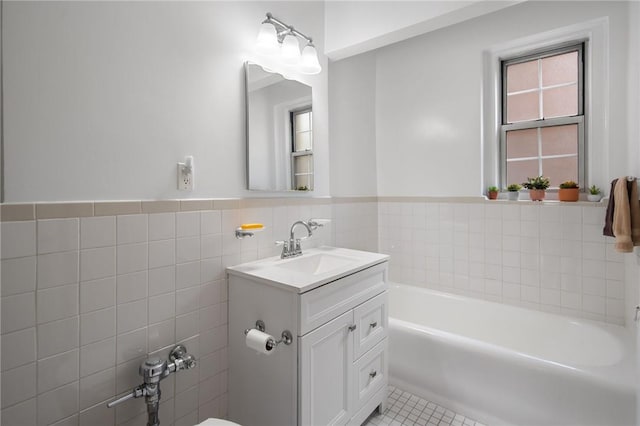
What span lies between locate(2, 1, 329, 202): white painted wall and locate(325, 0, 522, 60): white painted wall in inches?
24.7

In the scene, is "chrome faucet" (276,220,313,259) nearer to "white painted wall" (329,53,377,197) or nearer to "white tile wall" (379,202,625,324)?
"white painted wall" (329,53,377,197)

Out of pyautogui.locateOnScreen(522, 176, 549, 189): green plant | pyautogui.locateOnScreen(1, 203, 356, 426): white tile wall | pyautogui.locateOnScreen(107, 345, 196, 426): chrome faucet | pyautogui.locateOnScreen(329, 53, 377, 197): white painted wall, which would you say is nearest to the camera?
pyautogui.locateOnScreen(1, 203, 356, 426): white tile wall

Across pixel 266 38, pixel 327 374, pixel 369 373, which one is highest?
pixel 266 38

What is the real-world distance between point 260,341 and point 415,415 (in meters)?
1.15

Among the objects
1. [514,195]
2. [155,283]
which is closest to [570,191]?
[514,195]

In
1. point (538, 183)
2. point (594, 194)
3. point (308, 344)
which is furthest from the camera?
point (538, 183)

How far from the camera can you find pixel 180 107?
1.38 meters

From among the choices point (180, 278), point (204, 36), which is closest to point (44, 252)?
point (180, 278)

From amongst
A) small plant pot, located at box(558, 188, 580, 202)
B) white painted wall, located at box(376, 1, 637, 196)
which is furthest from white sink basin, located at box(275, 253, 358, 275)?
small plant pot, located at box(558, 188, 580, 202)

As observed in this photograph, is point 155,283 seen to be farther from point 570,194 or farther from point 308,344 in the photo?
point 570,194

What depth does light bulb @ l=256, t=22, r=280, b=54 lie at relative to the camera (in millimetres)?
1663

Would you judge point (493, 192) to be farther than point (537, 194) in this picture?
Yes

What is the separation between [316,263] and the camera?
6.27 ft

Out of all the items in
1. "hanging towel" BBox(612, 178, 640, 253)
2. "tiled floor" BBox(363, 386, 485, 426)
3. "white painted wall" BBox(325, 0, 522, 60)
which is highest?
"white painted wall" BBox(325, 0, 522, 60)
